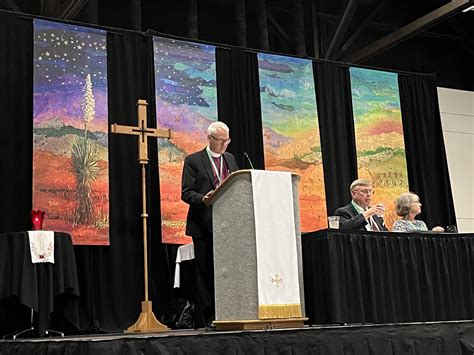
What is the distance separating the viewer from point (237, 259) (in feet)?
12.5

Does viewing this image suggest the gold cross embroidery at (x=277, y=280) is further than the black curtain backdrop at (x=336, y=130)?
No

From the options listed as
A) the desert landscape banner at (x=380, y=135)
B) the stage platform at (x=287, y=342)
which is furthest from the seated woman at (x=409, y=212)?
the desert landscape banner at (x=380, y=135)

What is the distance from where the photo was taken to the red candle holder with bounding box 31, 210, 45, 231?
17.0 feet

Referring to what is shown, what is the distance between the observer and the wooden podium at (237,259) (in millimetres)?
3719

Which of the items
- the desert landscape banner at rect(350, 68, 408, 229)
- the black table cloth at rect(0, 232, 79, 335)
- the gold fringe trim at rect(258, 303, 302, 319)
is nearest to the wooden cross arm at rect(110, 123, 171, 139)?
the black table cloth at rect(0, 232, 79, 335)

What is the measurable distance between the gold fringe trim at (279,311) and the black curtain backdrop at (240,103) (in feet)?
10.3

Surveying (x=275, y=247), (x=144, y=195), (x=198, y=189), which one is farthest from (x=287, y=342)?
(x=144, y=195)

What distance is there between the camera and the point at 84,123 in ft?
20.0

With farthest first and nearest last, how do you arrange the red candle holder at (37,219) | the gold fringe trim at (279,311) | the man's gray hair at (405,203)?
1. the man's gray hair at (405,203)
2. the red candle holder at (37,219)
3. the gold fringe trim at (279,311)

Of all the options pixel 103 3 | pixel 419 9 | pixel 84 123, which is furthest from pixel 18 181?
pixel 419 9

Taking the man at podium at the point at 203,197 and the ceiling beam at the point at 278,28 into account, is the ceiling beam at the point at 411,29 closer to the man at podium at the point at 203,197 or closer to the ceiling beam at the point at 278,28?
the ceiling beam at the point at 278,28

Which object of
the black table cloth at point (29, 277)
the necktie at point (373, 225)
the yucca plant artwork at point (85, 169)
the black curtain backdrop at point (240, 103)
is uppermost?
the black curtain backdrop at point (240, 103)

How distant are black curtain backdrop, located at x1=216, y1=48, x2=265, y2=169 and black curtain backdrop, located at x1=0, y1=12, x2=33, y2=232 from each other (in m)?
1.86

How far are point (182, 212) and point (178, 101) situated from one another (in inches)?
42.1
